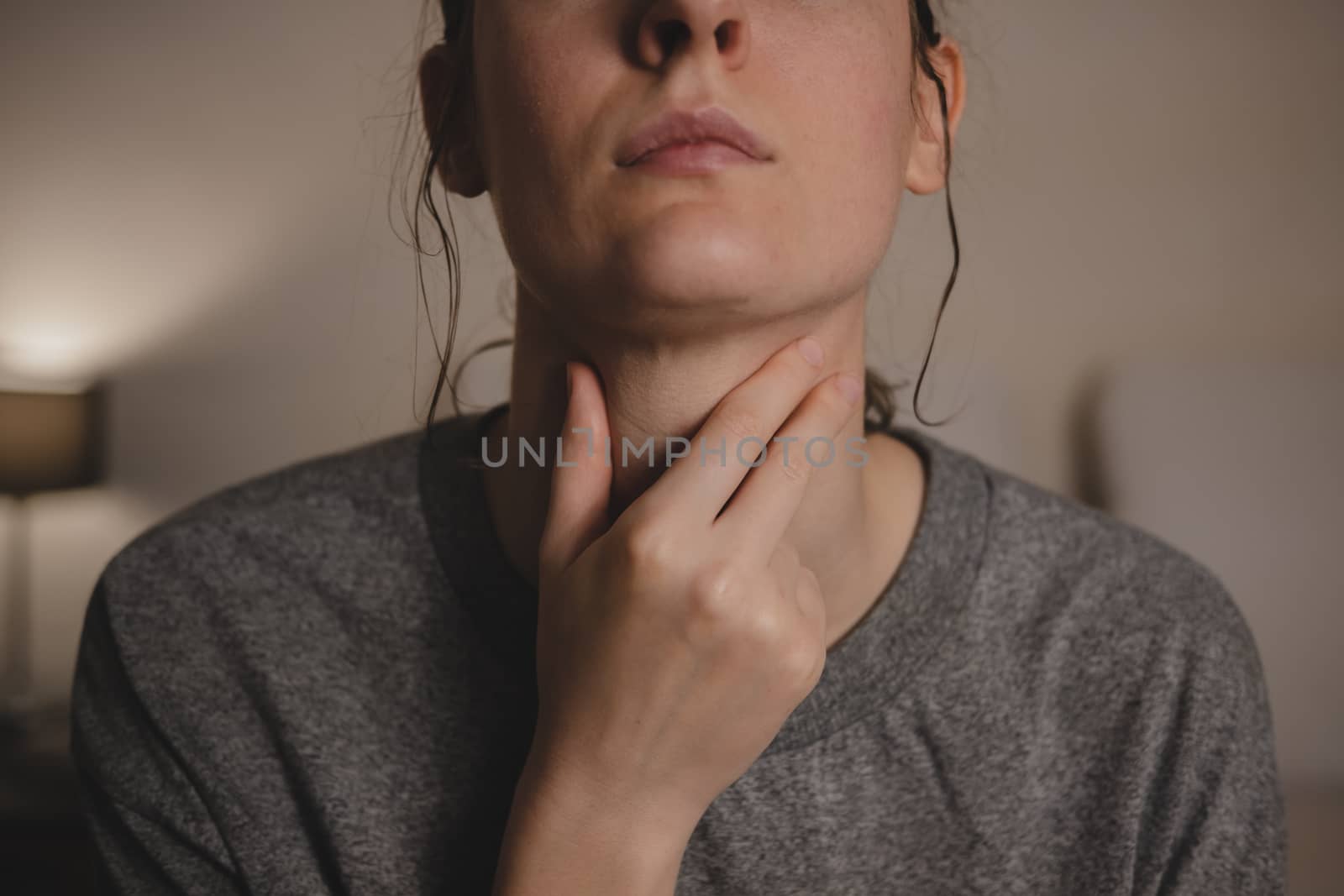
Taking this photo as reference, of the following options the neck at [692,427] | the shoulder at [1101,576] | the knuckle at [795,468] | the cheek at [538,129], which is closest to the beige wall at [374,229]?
the shoulder at [1101,576]

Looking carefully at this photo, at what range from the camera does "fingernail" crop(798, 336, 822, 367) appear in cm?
74

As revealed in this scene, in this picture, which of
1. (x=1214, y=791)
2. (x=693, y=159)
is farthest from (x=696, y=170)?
(x=1214, y=791)

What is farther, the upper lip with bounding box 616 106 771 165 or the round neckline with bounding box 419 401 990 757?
the round neckline with bounding box 419 401 990 757

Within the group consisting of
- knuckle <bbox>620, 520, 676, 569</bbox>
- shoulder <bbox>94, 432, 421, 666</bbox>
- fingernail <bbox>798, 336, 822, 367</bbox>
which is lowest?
shoulder <bbox>94, 432, 421, 666</bbox>

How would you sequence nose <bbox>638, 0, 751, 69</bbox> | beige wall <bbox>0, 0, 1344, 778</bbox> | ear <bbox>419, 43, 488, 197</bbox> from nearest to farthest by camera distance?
nose <bbox>638, 0, 751, 69</bbox>
ear <bbox>419, 43, 488, 197</bbox>
beige wall <bbox>0, 0, 1344, 778</bbox>

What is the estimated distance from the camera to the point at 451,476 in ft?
3.16

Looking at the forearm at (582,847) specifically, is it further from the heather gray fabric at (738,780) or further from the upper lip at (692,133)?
the upper lip at (692,133)

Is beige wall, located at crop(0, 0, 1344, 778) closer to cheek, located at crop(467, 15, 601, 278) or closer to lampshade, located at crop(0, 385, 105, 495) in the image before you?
lampshade, located at crop(0, 385, 105, 495)

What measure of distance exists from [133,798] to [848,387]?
761 mm

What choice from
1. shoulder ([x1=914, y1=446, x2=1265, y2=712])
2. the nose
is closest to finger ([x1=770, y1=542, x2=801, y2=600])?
shoulder ([x1=914, y1=446, x2=1265, y2=712])

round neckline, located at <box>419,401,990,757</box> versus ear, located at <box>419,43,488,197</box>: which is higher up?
ear, located at <box>419,43,488,197</box>

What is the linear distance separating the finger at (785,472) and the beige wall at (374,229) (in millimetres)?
1192

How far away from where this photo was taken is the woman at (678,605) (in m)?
0.66

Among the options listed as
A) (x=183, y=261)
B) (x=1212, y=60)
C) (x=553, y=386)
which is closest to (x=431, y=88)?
(x=553, y=386)
